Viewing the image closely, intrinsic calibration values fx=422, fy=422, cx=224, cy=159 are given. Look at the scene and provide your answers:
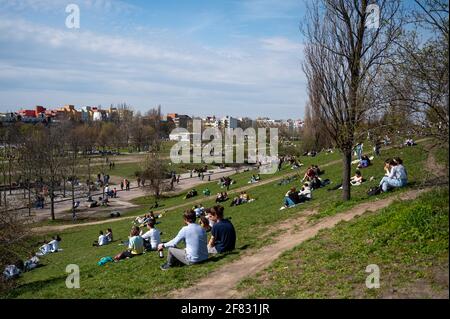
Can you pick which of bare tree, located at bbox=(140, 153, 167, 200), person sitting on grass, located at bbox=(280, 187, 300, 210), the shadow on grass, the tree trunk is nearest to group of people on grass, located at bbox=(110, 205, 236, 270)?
the shadow on grass

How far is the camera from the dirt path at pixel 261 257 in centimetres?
863

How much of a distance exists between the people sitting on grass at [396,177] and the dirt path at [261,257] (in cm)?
136

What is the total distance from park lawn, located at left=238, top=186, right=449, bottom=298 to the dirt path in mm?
351

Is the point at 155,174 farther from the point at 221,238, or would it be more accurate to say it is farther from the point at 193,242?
the point at 193,242

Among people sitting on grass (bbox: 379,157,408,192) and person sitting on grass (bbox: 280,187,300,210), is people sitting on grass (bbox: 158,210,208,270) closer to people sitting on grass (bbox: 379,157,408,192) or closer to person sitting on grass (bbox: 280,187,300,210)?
people sitting on grass (bbox: 379,157,408,192)

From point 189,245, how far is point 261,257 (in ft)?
6.29

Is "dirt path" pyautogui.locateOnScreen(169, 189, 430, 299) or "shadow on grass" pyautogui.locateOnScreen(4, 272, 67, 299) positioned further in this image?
"shadow on grass" pyautogui.locateOnScreen(4, 272, 67, 299)

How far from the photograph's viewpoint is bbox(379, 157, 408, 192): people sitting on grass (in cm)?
1591

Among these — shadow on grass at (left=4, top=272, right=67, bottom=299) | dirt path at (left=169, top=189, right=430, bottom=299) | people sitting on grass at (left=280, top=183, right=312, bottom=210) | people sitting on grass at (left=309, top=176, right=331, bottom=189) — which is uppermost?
people sitting on grass at (left=309, top=176, right=331, bottom=189)

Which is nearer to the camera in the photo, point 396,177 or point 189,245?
point 189,245

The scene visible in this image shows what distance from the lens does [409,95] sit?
966cm

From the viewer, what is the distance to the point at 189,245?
1078cm

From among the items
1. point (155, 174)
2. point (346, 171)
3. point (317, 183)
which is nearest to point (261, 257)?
point (346, 171)
